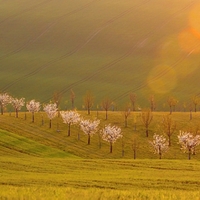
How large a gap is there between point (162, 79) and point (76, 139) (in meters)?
80.5

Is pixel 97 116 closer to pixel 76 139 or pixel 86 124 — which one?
pixel 86 124

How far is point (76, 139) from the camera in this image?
88562 mm

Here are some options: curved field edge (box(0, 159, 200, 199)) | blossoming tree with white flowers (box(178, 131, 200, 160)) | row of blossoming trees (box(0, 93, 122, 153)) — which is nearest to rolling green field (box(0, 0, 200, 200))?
curved field edge (box(0, 159, 200, 199))

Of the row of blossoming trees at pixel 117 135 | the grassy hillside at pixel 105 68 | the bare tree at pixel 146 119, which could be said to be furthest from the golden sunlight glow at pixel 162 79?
the row of blossoming trees at pixel 117 135

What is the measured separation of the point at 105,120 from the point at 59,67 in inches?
3057

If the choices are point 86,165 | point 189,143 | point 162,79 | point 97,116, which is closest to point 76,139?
point 97,116

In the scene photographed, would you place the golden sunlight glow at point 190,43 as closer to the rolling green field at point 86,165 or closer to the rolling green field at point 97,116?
the rolling green field at point 97,116

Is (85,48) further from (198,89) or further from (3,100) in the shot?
(3,100)

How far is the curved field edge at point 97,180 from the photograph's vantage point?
20.4 meters

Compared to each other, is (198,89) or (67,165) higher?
(198,89)

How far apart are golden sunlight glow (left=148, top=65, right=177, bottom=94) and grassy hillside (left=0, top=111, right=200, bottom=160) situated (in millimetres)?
48922

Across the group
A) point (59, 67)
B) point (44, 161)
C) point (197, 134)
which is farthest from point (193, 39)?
point (44, 161)

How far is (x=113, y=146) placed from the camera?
8469cm

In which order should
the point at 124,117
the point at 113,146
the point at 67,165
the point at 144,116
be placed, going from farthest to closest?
the point at 124,117
the point at 144,116
the point at 113,146
the point at 67,165
